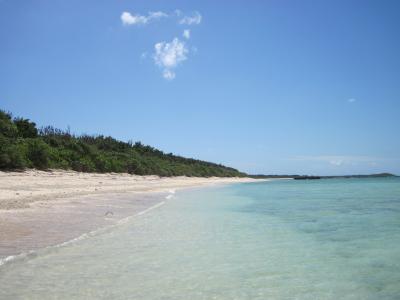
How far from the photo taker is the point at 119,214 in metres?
11.3

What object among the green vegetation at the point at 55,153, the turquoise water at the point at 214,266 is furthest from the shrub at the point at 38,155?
the turquoise water at the point at 214,266

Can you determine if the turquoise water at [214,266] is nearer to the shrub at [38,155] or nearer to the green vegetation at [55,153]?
the green vegetation at [55,153]

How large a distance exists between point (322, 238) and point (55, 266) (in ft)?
16.2

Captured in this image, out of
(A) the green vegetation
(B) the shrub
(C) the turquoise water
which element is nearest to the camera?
(C) the turquoise water

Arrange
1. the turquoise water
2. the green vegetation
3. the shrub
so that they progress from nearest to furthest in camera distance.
Result: the turquoise water → the green vegetation → the shrub

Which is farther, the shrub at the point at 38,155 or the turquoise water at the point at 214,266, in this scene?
Result: the shrub at the point at 38,155

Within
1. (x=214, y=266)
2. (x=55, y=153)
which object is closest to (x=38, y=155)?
(x=55, y=153)

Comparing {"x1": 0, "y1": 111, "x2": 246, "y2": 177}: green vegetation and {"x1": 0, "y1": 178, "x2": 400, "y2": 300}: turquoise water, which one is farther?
{"x1": 0, "y1": 111, "x2": 246, "y2": 177}: green vegetation

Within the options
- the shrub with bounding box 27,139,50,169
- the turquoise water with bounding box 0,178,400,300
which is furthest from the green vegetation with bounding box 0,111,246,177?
the turquoise water with bounding box 0,178,400,300

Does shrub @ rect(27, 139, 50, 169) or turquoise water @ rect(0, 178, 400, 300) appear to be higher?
shrub @ rect(27, 139, 50, 169)

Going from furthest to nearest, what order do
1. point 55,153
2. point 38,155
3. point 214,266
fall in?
→ point 55,153
point 38,155
point 214,266

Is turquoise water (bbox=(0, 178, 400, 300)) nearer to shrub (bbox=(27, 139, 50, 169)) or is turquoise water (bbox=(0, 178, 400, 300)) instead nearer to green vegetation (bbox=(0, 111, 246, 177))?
green vegetation (bbox=(0, 111, 246, 177))

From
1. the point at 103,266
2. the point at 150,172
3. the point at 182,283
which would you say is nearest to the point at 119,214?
the point at 103,266

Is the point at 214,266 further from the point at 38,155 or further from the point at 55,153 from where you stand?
the point at 55,153
